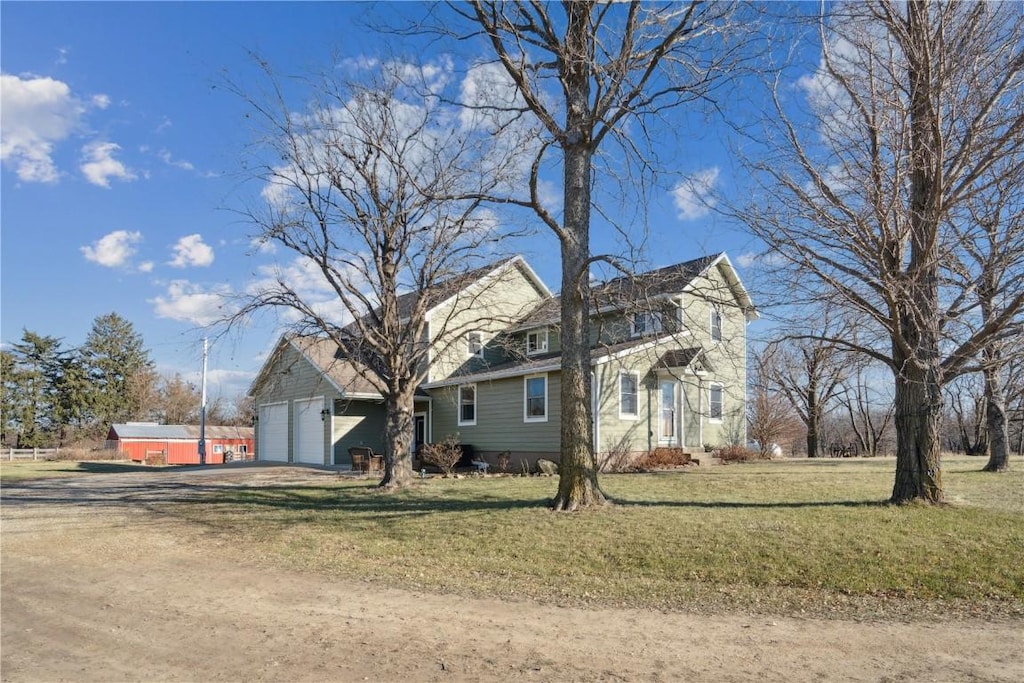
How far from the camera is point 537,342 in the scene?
84.8ft

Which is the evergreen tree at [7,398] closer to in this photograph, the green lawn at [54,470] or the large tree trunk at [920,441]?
the green lawn at [54,470]

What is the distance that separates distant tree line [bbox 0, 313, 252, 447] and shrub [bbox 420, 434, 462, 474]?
4346 centimetres

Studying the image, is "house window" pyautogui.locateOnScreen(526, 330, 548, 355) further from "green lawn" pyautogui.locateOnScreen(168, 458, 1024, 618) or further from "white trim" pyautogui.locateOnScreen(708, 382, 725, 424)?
"green lawn" pyautogui.locateOnScreen(168, 458, 1024, 618)

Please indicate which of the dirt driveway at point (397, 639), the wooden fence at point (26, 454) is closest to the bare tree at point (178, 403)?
the wooden fence at point (26, 454)

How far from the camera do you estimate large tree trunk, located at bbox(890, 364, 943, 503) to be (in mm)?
10703

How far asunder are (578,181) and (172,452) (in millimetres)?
52955

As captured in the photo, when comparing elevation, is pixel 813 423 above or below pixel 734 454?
above

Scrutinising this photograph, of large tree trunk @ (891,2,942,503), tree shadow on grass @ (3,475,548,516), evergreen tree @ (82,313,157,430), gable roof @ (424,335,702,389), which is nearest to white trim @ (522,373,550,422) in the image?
gable roof @ (424,335,702,389)

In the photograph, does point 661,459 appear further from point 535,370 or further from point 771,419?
point 771,419

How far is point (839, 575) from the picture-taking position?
7836mm

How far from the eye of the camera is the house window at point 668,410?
2206 centimetres

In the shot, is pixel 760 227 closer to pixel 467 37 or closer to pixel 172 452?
pixel 467 37

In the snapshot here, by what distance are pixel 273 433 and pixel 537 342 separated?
1294 cm

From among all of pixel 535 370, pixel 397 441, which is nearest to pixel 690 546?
pixel 397 441
